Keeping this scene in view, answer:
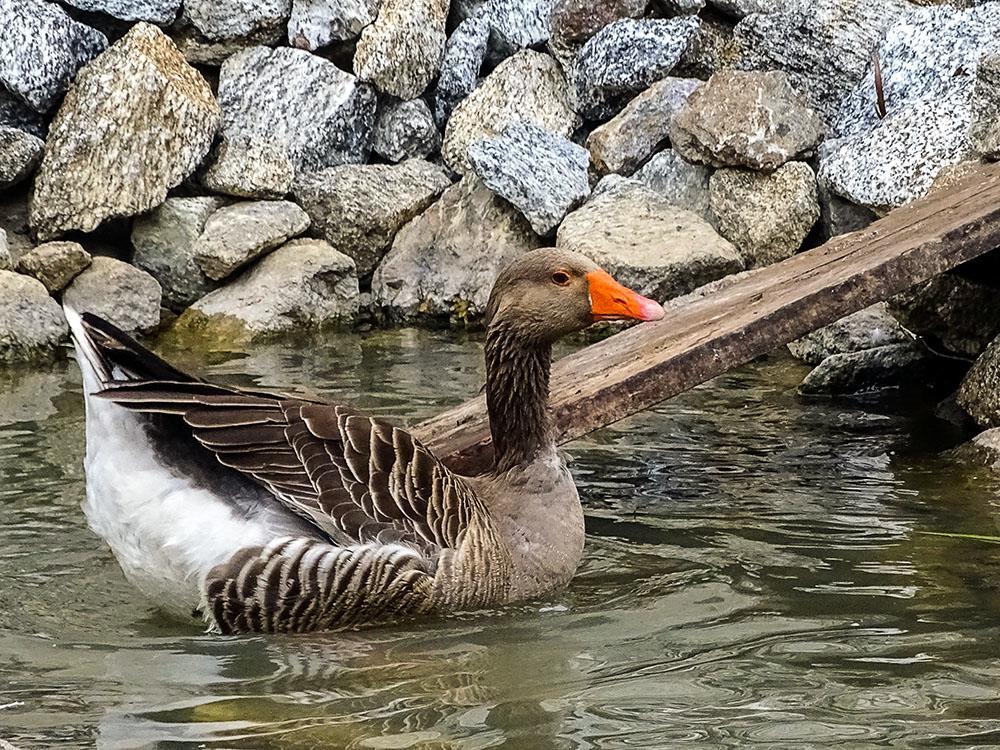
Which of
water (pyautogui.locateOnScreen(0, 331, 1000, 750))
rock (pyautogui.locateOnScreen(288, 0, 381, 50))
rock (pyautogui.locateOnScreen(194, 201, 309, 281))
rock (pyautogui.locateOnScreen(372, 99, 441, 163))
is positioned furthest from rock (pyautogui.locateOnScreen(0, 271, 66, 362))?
rock (pyautogui.locateOnScreen(288, 0, 381, 50))

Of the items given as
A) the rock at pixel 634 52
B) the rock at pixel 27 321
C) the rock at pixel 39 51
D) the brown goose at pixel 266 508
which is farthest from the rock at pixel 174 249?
the brown goose at pixel 266 508

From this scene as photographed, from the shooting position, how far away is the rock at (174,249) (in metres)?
11.8

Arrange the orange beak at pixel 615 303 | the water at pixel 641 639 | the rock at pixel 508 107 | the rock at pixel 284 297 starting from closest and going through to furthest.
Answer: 1. the water at pixel 641 639
2. the orange beak at pixel 615 303
3. the rock at pixel 284 297
4. the rock at pixel 508 107

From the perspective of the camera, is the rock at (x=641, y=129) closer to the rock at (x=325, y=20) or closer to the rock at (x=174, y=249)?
the rock at (x=325, y=20)

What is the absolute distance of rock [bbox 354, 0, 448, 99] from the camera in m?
12.7

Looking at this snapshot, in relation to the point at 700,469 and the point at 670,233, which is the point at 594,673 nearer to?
the point at 700,469

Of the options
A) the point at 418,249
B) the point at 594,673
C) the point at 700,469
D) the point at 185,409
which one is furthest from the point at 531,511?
the point at 418,249

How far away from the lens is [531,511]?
5590 millimetres

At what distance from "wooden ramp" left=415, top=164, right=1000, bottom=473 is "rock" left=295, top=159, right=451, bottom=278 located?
5.30 meters

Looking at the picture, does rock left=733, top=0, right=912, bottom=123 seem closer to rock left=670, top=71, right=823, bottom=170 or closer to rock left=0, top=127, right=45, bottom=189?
rock left=670, top=71, right=823, bottom=170

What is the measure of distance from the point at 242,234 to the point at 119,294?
1.09m

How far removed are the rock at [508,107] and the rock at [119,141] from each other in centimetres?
211

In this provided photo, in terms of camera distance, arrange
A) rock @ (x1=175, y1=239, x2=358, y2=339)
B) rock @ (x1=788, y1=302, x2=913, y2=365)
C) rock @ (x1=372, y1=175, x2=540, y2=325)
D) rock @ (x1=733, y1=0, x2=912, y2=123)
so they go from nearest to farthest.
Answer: rock @ (x1=788, y1=302, x2=913, y2=365), rock @ (x1=175, y1=239, x2=358, y2=339), rock @ (x1=372, y1=175, x2=540, y2=325), rock @ (x1=733, y1=0, x2=912, y2=123)

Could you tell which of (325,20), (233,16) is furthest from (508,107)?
(233,16)
